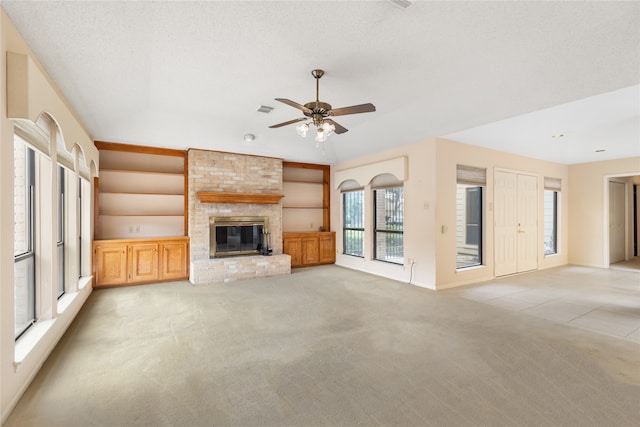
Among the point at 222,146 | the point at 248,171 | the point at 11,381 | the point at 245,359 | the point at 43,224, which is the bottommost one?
the point at 245,359

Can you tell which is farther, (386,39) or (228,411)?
(386,39)

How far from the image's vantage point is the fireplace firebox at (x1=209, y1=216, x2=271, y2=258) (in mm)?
6303

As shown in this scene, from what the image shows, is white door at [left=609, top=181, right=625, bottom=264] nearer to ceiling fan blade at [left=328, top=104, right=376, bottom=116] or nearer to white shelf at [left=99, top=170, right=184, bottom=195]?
ceiling fan blade at [left=328, top=104, right=376, bottom=116]

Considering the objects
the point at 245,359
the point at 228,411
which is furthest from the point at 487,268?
the point at 228,411

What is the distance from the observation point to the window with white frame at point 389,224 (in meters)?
6.14

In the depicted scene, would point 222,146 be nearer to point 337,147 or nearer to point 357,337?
point 337,147

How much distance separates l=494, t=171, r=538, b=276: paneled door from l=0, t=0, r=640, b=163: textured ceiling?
1329 millimetres

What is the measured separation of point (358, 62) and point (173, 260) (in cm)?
488

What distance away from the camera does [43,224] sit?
3.05 metres

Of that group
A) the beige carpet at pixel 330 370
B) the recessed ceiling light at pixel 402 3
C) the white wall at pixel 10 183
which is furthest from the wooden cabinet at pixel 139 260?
the recessed ceiling light at pixel 402 3

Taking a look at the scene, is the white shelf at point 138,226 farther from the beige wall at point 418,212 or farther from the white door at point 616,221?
the white door at point 616,221

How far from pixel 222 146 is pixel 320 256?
3511 mm

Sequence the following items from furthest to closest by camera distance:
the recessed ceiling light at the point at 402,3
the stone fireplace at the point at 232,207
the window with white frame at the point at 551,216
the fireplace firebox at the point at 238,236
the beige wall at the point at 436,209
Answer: the window with white frame at the point at 551,216 < the fireplace firebox at the point at 238,236 < the stone fireplace at the point at 232,207 < the beige wall at the point at 436,209 < the recessed ceiling light at the point at 402,3

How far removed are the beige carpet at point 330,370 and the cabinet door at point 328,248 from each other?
11.6 ft
